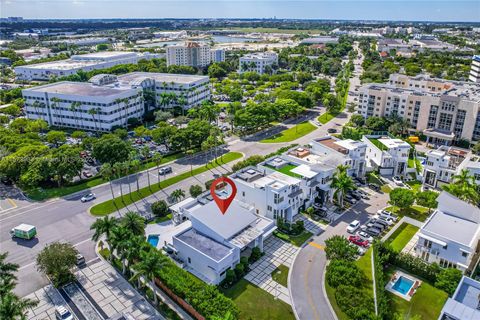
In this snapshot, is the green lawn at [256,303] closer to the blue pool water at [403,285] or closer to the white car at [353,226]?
the blue pool water at [403,285]

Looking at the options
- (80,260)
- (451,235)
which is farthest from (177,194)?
(451,235)

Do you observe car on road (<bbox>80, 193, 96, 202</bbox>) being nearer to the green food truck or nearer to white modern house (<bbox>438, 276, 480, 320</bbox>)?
the green food truck

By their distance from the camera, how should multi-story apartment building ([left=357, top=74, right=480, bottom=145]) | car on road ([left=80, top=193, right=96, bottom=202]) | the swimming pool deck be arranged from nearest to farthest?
the swimming pool deck
car on road ([left=80, top=193, right=96, bottom=202])
multi-story apartment building ([left=357, top=74, right=480, bottom=145])

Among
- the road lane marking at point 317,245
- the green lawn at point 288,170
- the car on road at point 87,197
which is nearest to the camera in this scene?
the road lane marking at point 317,245

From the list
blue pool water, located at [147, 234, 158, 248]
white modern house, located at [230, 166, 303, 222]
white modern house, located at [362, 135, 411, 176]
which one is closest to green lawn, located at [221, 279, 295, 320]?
blue pool water, located at [147, 234, 158, 248]

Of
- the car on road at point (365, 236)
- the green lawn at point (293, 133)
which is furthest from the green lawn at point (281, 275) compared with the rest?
the green lawn at point (293, 133)

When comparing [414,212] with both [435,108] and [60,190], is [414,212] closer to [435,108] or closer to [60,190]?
[435,108]
